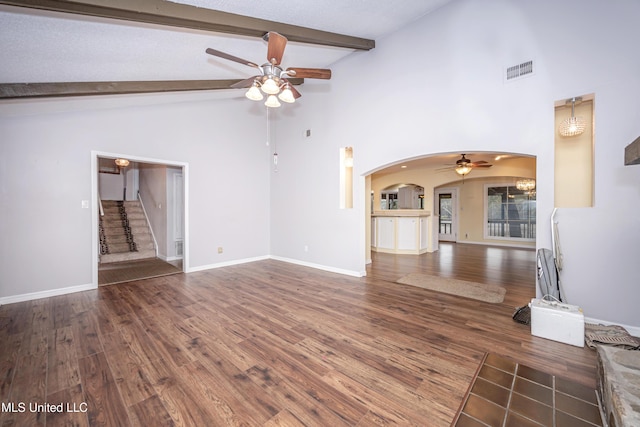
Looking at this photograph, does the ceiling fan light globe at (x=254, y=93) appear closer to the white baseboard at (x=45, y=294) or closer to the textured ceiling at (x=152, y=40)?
the textured ceiling at (x=152, y=40)

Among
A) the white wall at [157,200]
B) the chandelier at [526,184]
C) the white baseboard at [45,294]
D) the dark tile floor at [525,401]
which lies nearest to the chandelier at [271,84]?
the dark tile floor at [525,401]

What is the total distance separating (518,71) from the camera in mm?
3125

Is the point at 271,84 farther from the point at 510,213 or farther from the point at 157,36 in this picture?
the point at 510,213

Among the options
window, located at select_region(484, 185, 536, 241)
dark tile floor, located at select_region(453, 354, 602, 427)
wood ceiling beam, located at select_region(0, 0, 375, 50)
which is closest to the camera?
dark tile floor, located at select_region(453, 354, 602, 427)

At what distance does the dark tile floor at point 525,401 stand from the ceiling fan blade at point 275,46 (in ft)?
11.3

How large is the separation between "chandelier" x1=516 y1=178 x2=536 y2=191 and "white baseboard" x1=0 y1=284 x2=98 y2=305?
1117cm

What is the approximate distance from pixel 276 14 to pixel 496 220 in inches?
369

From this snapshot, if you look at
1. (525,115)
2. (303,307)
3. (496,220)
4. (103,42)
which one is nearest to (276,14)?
(103,42)

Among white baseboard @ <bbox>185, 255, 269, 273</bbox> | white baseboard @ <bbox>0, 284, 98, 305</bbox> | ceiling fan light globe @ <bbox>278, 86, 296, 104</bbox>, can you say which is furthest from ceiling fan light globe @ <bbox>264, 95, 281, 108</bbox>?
white baseboard @ <bbox>0, 284, 98, 305</bbox>

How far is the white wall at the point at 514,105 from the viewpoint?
2.64m

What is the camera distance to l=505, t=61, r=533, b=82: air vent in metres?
3.06

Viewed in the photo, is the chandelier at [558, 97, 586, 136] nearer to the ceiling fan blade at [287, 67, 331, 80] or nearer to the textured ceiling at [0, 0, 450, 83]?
the textured ceiling at [0, 0, 450, 83]

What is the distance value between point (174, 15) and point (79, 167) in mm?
3072

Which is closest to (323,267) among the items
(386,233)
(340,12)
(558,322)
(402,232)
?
(386,233)
